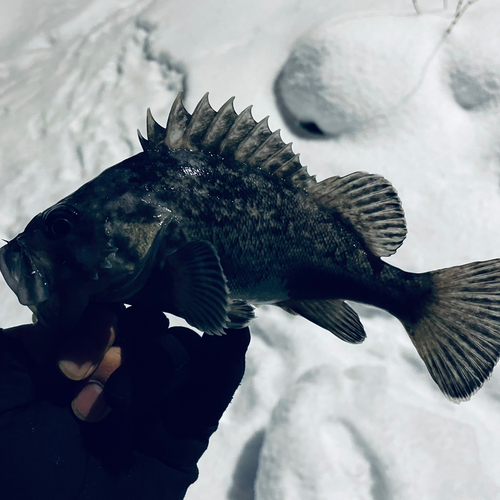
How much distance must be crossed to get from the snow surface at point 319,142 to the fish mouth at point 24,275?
115 cm

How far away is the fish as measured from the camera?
3.43 feet

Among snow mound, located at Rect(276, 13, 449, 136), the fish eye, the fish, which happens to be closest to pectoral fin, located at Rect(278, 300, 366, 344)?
the fish

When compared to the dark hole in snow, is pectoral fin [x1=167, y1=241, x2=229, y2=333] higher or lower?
lower

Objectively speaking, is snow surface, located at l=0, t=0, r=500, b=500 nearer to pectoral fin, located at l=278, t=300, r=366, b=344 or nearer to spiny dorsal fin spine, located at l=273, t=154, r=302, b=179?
pectoral fin, located at l=278, t=300, r=366, b=344

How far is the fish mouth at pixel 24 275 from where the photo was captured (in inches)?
40.3

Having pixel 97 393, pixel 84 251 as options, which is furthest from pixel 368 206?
pixel 97 393

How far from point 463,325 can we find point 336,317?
379 mm

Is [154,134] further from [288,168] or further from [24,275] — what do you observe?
[24,275]

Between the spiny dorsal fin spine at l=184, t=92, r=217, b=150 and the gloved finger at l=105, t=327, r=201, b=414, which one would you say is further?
the gloved finger at l=105, t=327, r=201, b=414

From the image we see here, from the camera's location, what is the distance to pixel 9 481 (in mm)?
1243

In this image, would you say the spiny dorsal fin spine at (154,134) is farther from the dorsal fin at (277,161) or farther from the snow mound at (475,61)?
the snow mound at (475,61)

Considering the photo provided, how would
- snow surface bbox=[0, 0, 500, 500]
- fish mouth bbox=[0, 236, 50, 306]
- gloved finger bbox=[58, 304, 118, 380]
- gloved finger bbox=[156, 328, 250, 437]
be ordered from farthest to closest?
snow surface bbox=[0, 0, 500, 500] → gloved finger bbox=[156, 328, 250, 437] → gloved finger bbox=[58, 304, 118, 380] → fish mouth bbox=[0, 236, 50, 306]

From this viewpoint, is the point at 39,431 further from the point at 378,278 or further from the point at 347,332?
the point at 378,278

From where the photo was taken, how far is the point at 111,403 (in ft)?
4.33
